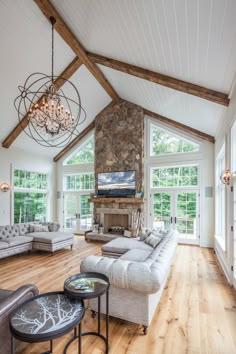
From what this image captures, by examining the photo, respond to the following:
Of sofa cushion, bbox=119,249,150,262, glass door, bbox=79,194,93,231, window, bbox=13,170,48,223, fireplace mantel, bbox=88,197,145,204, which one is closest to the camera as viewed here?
sofa cushion, bbox=119,249,150,262

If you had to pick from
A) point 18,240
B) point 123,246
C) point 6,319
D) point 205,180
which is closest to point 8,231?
point 18,240

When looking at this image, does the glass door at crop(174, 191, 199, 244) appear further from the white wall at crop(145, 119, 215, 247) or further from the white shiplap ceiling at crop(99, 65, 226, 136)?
the white shiplap ceiling at crop(99, 65, 226, 136)

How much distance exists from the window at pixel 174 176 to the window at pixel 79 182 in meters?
2.83

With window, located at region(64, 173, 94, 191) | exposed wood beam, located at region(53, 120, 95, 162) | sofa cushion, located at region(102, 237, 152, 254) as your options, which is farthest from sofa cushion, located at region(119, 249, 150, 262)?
exposed wood beam, located at region(53, 120, 95, 162)

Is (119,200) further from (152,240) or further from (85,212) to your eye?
(152,240)

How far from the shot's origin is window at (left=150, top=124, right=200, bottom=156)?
23.0 feet

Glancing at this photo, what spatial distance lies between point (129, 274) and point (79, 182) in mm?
7058

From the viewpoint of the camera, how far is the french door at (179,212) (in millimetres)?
6805

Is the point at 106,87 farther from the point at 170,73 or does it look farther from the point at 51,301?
the point at 51,301

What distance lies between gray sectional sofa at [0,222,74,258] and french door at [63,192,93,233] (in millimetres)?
2444

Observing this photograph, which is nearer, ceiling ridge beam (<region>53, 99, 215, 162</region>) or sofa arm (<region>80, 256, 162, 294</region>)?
sofa arm (<region>80, 256, 162, 294</region>)

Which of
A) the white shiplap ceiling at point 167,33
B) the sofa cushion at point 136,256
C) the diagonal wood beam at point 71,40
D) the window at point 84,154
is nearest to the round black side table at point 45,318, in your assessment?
the sofa cushion at point 136,256

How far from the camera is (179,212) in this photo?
7004 mm

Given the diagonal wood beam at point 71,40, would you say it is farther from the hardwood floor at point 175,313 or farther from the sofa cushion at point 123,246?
the hardwood floor at point 175,313
